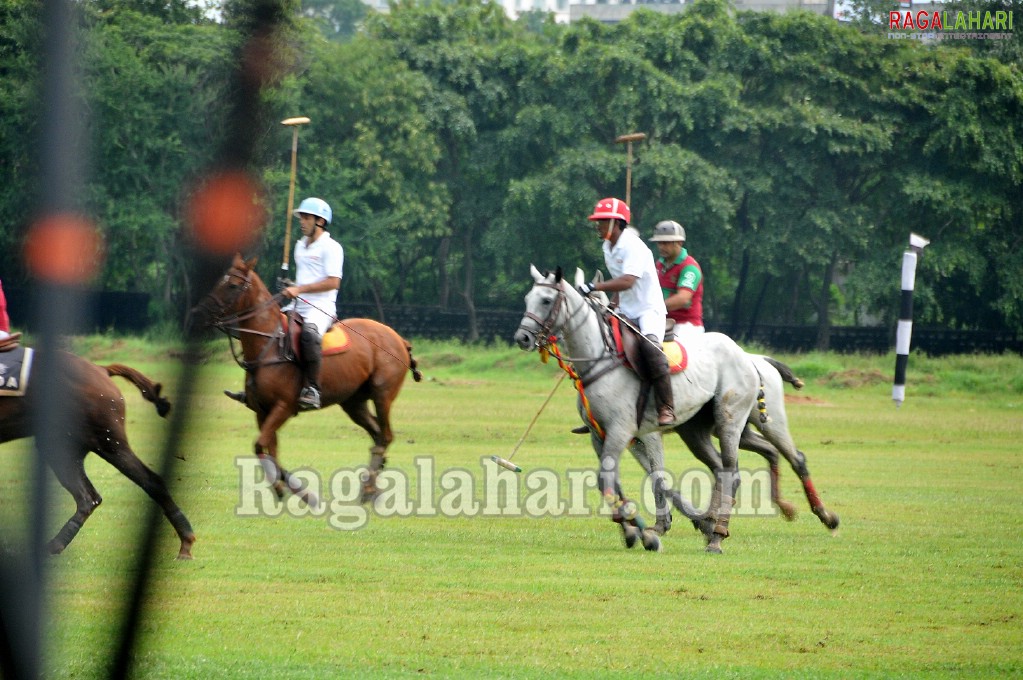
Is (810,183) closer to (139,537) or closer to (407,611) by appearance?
(407,611)

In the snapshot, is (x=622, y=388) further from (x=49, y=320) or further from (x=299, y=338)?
(x=49, y=320)

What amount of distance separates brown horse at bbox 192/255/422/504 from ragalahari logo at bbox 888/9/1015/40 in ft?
103

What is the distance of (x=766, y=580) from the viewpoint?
907cm

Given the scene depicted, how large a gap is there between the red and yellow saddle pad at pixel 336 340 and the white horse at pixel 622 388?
3.01 meters

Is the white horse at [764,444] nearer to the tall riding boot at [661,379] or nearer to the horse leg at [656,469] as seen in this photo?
the horse leg at [656,469]

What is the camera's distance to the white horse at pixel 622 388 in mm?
10312

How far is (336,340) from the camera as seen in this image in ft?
43.0

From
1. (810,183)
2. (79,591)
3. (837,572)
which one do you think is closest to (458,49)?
(810,183)

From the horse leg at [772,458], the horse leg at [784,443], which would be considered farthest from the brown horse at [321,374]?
the horse leg at [784,443]

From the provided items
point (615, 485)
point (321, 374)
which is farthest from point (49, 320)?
point (321, 374)

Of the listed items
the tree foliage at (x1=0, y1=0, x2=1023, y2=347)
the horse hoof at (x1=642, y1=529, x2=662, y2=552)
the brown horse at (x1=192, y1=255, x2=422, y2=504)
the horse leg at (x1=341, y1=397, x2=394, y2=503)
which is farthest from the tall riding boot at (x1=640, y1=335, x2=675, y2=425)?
the tree foliage at (x1=0, y1=0, x2=1023, y2=347)

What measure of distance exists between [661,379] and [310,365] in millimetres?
3537

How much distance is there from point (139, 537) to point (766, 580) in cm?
773

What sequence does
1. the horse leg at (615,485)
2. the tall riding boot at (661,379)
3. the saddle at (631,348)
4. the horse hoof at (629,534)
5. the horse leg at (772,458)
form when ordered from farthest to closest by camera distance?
the horse leg at (772,458)
the saddle at (631,348)
the tall riding boot at (661,379)
the horse hoof at (629,534)
the horse leg at (615,485)
